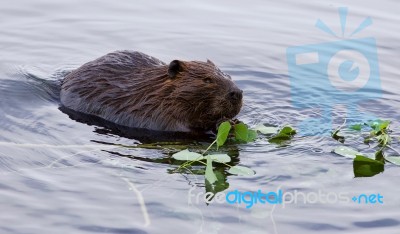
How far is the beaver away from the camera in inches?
272

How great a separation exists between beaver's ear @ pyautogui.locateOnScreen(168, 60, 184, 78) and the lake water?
2.18ft

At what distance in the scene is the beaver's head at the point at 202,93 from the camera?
22.4ft

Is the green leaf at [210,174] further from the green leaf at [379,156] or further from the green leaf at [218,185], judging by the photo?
the green leaf at [379,156]

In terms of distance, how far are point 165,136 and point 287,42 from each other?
2.99 m

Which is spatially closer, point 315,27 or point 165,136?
point 165,136

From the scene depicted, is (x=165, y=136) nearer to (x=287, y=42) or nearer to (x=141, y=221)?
(x=141, y=221)

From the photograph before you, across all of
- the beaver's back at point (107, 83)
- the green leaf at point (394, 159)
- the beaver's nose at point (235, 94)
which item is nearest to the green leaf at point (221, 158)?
the beaver's nose at point (235, 94)

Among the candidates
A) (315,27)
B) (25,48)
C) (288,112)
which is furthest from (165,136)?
(315,27)

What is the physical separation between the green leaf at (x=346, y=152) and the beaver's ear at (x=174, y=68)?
1.46m

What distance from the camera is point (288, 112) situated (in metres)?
7.39

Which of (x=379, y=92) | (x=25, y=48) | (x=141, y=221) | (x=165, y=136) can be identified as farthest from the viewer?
(x=25, y=48)

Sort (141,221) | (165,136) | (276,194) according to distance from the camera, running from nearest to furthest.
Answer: (141,221)
(276,194)
(165,136)

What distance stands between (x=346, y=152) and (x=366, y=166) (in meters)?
0.22

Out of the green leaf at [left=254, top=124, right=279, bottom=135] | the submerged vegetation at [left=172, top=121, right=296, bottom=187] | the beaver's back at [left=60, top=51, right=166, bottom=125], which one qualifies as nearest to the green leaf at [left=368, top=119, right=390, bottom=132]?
the submerged vegetation at [left=172, top=121, right=296, bottom=187]
